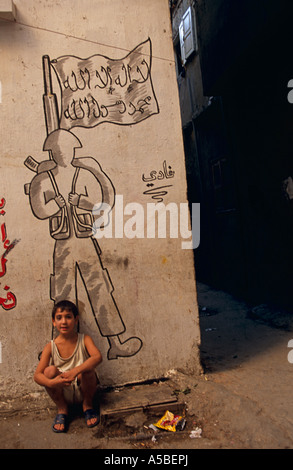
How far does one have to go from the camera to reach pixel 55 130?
3.44 meters

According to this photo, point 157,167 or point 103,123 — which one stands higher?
point 103,123

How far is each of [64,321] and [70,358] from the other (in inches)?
12.1

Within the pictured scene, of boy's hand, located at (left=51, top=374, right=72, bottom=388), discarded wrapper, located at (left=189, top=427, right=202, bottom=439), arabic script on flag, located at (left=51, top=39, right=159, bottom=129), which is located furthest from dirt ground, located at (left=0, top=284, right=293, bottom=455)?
arabic script on flag, located at (left=51, top=39, right=159, bottom=129)

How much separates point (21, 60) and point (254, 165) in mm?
4059

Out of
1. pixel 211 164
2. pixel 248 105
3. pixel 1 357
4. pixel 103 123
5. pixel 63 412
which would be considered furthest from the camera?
pixel 211 164

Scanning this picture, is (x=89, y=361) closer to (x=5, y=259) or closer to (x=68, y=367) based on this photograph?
(x=68, y=367)

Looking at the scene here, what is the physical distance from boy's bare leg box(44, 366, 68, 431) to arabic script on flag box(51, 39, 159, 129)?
2.03 meters

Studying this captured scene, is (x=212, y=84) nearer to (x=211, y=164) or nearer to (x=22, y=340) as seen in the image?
(x=211, y=164)

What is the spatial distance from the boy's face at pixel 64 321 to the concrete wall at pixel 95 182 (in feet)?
0.81

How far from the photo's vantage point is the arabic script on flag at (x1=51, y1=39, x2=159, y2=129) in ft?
11.4

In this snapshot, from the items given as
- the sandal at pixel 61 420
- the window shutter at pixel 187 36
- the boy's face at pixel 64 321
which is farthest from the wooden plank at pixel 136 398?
the window shutter at pixel 187 36

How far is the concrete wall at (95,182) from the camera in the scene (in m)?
3.36

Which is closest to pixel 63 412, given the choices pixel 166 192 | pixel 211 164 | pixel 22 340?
pixel 22 340

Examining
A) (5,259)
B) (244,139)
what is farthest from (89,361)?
(244,139)
